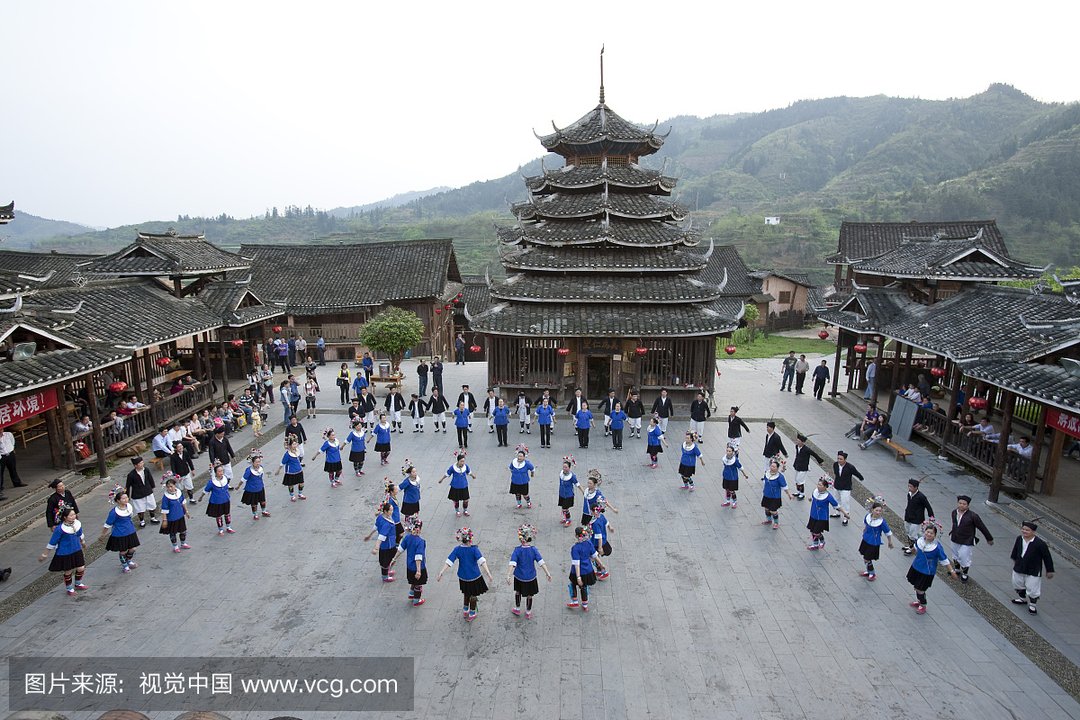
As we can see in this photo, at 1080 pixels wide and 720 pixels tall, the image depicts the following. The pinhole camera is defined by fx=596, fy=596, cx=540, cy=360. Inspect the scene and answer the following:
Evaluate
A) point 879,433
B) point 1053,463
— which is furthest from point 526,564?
point 879,433

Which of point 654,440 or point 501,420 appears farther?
point 501,420

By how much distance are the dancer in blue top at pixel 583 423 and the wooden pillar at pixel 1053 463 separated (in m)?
11.2

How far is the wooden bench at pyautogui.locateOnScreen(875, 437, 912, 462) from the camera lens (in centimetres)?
1750

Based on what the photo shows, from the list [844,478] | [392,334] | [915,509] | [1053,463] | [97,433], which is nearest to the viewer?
[915,509]

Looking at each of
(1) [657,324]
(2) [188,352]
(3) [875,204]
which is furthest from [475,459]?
(3) [875,204]

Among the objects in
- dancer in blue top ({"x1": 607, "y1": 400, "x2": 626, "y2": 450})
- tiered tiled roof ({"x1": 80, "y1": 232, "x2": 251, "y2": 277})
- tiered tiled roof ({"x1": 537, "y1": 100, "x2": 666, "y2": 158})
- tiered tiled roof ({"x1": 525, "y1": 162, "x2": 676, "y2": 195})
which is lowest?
dancer in blue top ({"x1": 607, "y1": 400, "x2": 626, "y2": 450})

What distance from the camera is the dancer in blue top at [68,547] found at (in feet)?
34.0

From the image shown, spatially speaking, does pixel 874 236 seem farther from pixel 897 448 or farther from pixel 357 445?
pixel 357 445

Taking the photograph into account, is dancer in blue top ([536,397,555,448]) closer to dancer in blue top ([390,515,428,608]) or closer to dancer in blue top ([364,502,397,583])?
dancer in blue top ([364,502,397,583])

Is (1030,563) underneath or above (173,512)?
above

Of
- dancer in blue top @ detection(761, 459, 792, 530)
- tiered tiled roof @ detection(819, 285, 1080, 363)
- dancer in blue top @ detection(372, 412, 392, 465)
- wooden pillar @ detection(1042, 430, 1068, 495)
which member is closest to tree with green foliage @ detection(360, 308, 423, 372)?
dancer in blue top @ detection(372, 412, 392, 465)

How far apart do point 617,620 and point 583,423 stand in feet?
27.5

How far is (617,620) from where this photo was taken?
32.7 feet

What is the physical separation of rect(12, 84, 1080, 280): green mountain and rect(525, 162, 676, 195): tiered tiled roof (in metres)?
12.6
